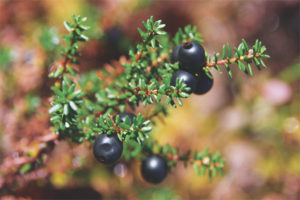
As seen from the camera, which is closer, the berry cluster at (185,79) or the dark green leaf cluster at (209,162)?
the berry cluster at (185,79)

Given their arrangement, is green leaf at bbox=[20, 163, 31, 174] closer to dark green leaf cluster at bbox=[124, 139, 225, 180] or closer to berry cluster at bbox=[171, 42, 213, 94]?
dark green leaf cluster at bbox=[124, 139, 225, 180]

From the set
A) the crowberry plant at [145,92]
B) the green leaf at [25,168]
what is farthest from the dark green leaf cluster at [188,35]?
the green leaf at [25,168]

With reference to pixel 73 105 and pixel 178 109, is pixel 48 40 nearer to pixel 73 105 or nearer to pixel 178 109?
pixel 73 105

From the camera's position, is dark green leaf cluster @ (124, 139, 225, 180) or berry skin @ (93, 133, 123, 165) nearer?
berry skin @ (93, 133, 123, 165)

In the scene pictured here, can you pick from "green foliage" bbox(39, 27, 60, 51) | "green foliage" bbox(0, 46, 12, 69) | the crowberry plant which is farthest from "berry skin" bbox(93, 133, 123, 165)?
"green foliage" bbox(0, 46, 12, 69)

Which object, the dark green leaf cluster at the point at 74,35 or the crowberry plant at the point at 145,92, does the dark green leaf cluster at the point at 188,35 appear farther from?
the dark green leaf cluster at the point at 74,35

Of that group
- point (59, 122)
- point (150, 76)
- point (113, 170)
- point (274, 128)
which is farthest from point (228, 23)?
point (59, 122)

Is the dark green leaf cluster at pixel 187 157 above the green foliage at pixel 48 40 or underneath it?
underneath

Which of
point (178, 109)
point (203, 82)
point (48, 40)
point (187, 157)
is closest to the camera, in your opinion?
point (203, 82)

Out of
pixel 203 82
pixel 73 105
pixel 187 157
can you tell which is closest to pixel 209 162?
pixel 187 157
